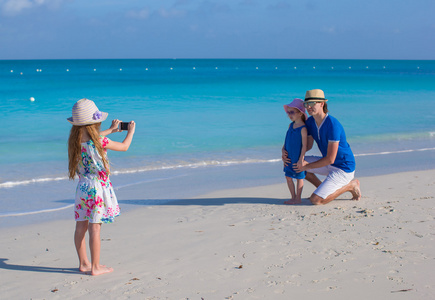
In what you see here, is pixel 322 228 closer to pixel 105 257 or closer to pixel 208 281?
pixel 208 281

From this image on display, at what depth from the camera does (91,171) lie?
3750mm

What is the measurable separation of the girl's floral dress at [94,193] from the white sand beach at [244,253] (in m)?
0.48

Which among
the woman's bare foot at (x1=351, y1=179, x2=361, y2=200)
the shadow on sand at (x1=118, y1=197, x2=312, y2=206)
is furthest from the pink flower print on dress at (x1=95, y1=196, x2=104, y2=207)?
the woman's bare foot at (x1=351, y1=179, x2=361, y2=200)

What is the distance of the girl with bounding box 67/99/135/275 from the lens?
3.65m

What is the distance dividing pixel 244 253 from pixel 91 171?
1455 millimetres

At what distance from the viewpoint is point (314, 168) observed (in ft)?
18.7

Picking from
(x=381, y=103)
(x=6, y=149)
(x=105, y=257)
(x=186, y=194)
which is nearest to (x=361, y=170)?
(x=186, y=194)

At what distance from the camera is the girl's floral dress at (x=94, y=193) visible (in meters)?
3.73

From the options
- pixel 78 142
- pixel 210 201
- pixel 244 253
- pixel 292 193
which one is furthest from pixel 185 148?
pixel 78 142

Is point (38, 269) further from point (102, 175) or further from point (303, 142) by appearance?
point (303, 142)

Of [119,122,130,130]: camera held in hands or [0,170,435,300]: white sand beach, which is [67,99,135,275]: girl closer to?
[119,122,130,130]: camera held in hands

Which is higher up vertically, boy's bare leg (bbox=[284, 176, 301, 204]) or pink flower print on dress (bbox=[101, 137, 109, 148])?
pink flower print on dress (bbox=[101, 137, 109, 148])

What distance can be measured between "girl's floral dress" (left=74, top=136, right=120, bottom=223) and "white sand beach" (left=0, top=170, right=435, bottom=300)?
18.9 inches

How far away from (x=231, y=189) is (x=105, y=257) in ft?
9.76
